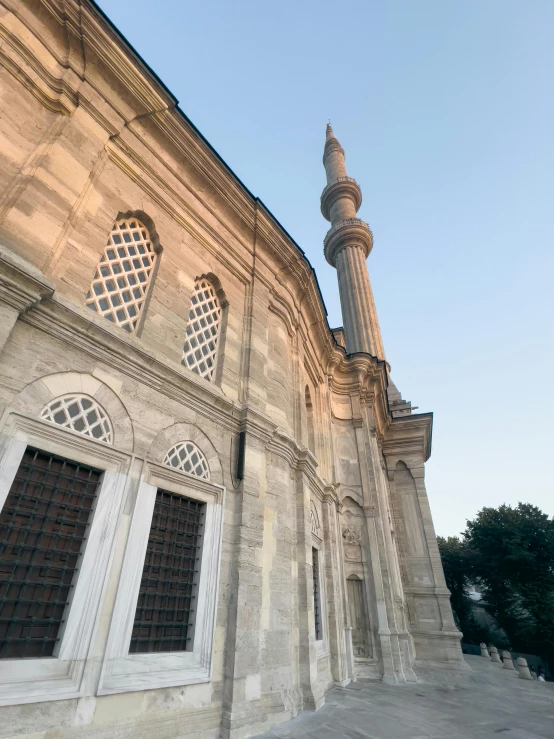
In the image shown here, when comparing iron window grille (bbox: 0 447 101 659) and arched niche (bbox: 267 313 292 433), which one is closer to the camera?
iron window grille (bbox: 0 447 101 659)

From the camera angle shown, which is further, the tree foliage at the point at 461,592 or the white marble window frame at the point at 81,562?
the tree foliage at the point at 461,592

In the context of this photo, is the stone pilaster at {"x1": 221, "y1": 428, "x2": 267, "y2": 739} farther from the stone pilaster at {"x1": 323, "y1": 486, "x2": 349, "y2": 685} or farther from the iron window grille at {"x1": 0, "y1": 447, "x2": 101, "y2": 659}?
the stone pilaster at {"x1": 323, "y1": 486, "x2": 349, "y2": 685}

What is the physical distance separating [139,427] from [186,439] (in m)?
0.71

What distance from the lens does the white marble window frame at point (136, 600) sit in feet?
11.7

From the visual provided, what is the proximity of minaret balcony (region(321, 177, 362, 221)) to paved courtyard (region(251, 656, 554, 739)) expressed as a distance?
75.1 ft

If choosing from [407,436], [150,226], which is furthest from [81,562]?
[407,436]

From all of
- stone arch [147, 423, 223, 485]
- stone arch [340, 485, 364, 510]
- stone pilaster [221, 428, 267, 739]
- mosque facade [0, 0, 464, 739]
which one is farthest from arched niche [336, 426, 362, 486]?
stone arch [147, 423, 223, 485]

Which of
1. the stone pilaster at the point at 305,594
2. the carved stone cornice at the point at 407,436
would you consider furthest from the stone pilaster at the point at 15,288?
the carved stone cornice at the point at 407,436

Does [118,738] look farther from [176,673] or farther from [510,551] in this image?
[510,551]

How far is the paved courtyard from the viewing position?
4837 mm

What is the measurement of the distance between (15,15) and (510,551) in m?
24.4

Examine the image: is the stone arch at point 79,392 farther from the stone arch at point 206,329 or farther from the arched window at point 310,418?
the arched window at point 310,418

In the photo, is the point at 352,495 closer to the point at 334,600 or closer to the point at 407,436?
the point at 334,600

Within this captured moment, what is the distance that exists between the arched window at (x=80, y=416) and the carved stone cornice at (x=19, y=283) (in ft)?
3.06
